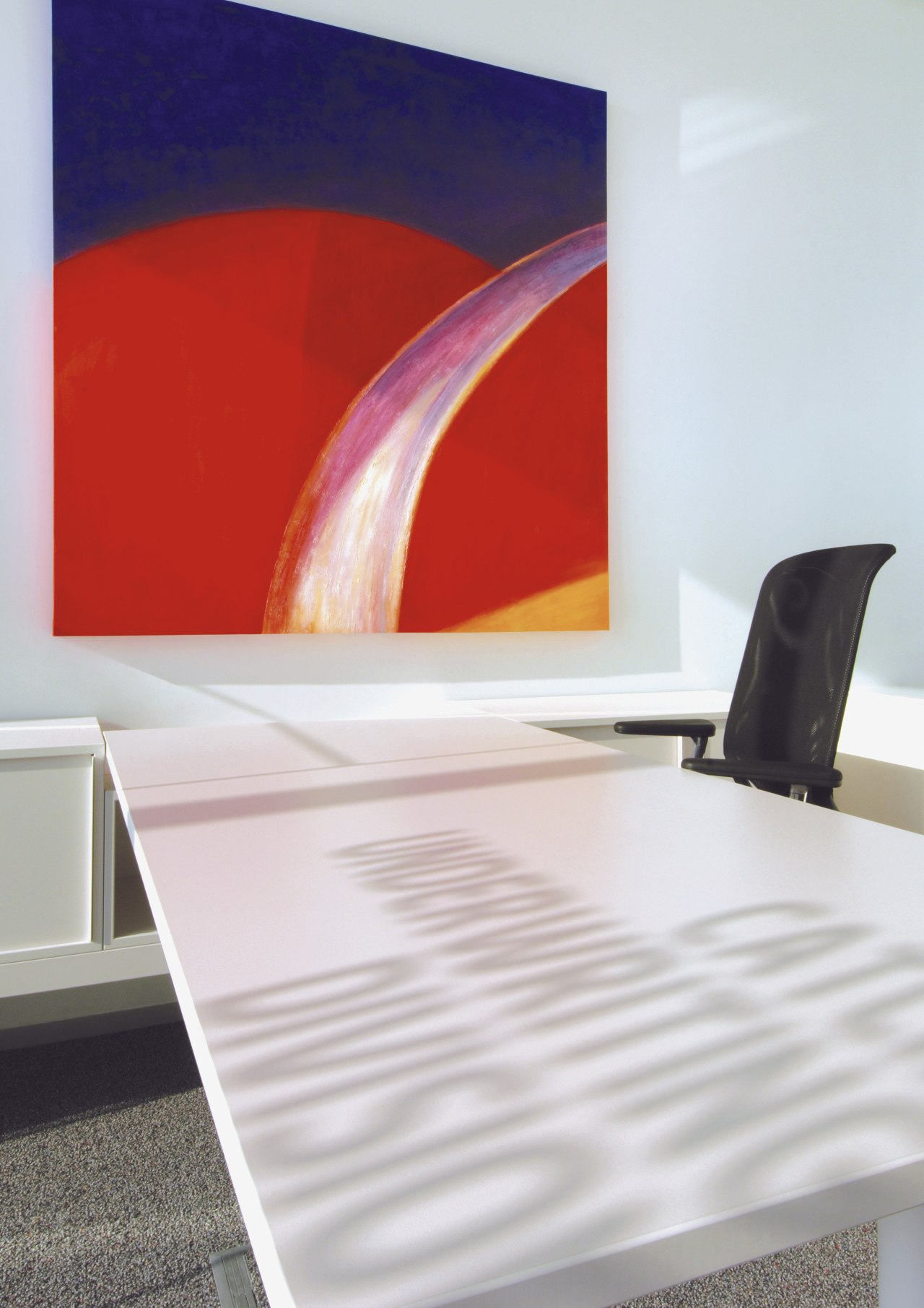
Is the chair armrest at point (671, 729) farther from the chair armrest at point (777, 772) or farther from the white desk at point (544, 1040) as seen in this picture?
the white desk at point (544, 1040)

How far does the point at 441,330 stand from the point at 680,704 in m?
1.41

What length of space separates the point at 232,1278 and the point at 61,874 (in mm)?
1013

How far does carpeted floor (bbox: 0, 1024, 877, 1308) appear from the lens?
152cm

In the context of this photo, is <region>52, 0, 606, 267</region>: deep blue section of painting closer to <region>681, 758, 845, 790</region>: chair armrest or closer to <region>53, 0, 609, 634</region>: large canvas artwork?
<region>53, 0, 609, 634</region>: large canvas artwork

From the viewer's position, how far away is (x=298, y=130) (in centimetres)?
282

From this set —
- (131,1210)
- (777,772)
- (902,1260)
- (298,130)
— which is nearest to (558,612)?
(777,772)

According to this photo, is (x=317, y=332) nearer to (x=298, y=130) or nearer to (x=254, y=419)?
(x=254, y=419)

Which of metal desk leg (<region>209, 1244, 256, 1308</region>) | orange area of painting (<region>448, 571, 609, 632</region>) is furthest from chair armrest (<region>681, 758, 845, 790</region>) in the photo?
orange area of painting (<region>448, 571, 609, 632</region>)

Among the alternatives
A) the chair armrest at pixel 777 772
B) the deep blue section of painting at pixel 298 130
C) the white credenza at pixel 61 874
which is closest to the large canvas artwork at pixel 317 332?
the deep blue section of painting at pixel 298 130

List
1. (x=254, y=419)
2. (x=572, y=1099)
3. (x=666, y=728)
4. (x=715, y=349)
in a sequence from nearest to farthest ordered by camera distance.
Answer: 1. (x=572, y=1099)
2. (x=666, y=728)
3. (x=254, y=419)
4. (x=715, y=349)

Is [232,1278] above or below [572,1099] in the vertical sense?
below

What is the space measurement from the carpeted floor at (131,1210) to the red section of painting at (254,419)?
3.87ft

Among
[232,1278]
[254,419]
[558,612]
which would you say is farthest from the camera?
[558,612]

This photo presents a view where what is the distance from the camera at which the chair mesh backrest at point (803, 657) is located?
79.0 inches
